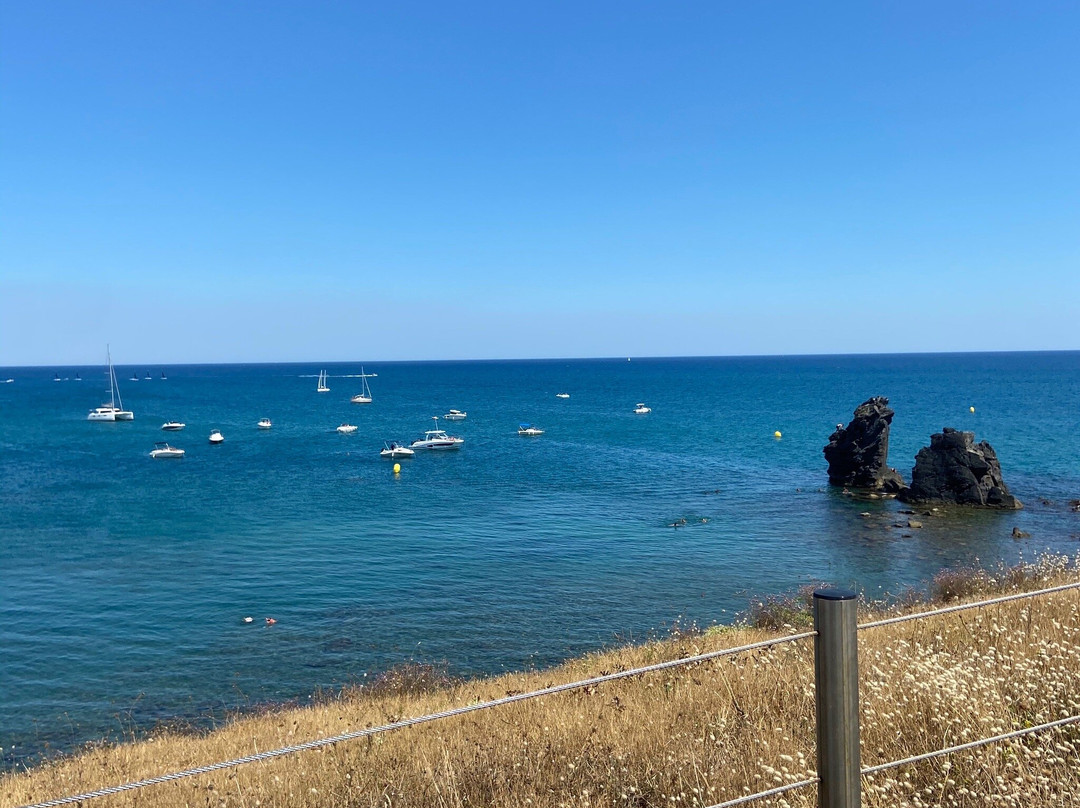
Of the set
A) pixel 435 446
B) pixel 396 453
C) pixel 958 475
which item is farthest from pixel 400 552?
pixel 435 446

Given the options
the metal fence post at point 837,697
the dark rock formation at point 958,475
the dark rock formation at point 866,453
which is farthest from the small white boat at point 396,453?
the metal fence post at point 837,697

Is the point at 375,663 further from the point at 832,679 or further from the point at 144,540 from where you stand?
the point at 144,540

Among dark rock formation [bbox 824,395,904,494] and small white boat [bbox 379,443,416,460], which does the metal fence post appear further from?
small white boat [bbox 379,443,416,460]

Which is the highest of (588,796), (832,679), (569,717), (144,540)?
(832,679)

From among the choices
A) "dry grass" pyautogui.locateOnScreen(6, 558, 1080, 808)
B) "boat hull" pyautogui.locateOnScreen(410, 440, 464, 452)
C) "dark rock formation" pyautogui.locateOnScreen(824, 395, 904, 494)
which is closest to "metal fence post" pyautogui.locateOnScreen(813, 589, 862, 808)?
"dry grass" pyautogui.locateOnScreen(6, 558, 1080, 808)

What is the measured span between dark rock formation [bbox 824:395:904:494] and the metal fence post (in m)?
50.1

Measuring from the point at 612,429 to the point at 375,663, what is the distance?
72.1m

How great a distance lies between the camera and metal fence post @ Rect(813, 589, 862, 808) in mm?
3650

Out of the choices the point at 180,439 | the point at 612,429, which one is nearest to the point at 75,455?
the point at 180,439

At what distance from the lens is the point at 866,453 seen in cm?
5097

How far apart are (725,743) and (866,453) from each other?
4931 cm

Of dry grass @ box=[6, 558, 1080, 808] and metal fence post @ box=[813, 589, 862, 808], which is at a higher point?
metal fence post @ box=[813, 589, 862, 808]

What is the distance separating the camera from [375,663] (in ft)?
70.2

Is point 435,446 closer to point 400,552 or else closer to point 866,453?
point 400,552
